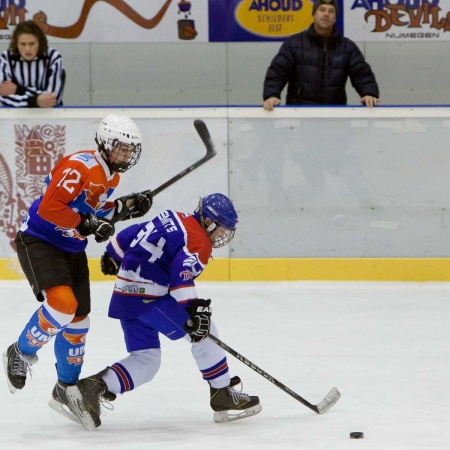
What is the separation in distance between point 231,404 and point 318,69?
3000mm

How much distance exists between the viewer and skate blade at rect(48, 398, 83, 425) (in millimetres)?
3412

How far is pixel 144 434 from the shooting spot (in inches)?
130

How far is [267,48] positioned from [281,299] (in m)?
2.40

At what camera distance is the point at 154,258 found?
11.0ft

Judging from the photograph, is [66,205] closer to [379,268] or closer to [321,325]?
[321,325]

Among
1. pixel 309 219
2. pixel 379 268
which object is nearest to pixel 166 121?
pixel 309 219

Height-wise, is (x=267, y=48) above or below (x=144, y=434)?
above

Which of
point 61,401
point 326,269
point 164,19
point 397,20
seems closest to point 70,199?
point 61,401

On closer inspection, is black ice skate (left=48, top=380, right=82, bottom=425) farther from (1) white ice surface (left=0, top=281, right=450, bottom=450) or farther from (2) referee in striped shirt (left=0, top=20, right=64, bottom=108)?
(2) referee in striped shirt (left=0, top=20, right=64, bottom=108)

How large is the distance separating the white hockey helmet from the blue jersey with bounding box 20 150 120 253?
3 centimetres

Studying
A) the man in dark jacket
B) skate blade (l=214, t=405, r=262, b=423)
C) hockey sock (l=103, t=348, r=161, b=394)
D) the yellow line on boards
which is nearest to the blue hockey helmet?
hockey sock (l=103, t=348, r=161, b=394)

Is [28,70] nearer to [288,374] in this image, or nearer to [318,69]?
[318,69]

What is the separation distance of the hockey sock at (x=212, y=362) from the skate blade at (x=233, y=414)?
90 millimetres

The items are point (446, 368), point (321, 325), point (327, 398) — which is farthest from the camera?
point (321, 325)
